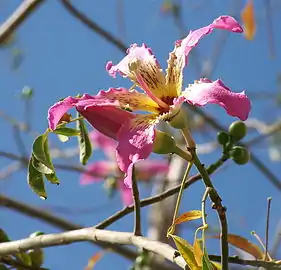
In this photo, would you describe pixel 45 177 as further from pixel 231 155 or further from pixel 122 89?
pixel 231 155

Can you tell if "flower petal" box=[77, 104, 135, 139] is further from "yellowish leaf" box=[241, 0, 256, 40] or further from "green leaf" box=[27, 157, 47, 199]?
"yellowish leaf" box=[241, 0, 256, 40]

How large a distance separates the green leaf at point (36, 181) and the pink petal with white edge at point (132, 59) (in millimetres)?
153

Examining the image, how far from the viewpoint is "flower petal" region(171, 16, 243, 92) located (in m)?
0.77

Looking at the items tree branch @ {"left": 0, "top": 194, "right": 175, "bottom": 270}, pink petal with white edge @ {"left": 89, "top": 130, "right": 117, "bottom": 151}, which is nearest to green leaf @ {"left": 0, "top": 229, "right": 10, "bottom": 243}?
tree branch @ {"left": 0, "top": 194, "right": 175, "bottom": 270}

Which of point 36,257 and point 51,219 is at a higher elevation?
point 51,219

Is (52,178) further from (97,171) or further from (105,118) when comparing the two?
(97,171)

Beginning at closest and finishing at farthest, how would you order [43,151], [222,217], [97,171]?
1. [222,217]
2. [43,151]
3. [97,171]

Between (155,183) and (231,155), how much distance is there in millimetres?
1349

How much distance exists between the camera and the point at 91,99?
2.36 feet

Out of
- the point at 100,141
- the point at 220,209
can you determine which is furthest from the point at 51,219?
the point at 220,209

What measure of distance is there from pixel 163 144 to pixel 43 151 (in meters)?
0.13

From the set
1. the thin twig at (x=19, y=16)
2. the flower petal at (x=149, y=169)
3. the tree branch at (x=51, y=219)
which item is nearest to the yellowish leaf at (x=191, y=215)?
the thin twig at (x=19, y=16)

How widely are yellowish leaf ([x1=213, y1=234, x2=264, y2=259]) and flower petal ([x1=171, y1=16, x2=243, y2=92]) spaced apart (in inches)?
7.4

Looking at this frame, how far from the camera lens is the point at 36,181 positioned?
0.77 m
